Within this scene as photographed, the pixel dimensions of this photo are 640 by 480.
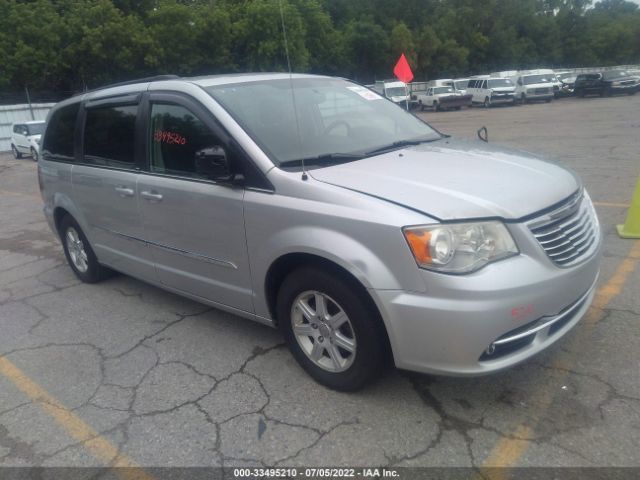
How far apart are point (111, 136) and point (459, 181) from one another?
3020mm

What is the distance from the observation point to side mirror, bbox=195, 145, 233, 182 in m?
3.34

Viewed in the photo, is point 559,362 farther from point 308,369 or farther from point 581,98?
point 581,98

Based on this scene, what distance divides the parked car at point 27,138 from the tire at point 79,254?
18057 mm

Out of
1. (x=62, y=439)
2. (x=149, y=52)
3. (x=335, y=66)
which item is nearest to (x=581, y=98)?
(x=335, y=66)

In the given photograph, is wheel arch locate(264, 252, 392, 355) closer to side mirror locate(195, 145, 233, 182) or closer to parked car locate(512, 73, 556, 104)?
side mirror locate(195, 145, 233, 182)

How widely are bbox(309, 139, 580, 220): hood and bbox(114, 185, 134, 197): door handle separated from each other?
1739mm

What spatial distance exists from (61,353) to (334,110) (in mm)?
2740

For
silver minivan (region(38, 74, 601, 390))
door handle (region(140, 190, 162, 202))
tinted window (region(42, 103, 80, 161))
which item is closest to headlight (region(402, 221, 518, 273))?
silver minivan (region(38, 74, 601, 390))

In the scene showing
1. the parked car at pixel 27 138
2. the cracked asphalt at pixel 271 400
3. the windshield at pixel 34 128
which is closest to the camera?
the cracked asphalt at pixel 271 400

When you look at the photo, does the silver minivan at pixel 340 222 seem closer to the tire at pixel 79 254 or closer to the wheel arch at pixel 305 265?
the wheel arch at pixel 305 265

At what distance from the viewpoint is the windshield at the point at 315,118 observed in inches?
141

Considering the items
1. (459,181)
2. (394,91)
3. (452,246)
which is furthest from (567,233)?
(394,91)

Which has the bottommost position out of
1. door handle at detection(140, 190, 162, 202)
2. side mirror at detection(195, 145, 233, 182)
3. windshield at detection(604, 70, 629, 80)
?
windshield at detection(604, 70, 629, 80)

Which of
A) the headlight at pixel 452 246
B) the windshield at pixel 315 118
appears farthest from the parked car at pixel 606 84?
the headlight at pixel 452 246
